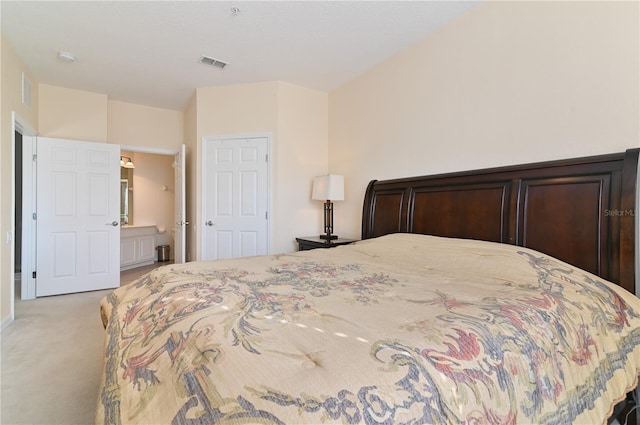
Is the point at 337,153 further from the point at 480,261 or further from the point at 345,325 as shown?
the point at 345,325

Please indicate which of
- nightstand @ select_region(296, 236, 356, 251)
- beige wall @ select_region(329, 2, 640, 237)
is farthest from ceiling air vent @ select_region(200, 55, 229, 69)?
nightstand @ select_region(296, 236, 356, 251)

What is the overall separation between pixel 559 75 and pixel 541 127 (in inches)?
12.7

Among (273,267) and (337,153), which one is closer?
(273,267)

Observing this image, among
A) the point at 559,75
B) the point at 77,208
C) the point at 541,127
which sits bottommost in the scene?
the point at 77,208

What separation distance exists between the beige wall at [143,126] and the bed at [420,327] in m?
3.80

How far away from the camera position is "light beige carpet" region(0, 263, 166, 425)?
1.65m

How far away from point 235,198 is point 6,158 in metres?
2.21

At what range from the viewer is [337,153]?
394 centimetres

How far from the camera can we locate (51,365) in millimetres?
2113

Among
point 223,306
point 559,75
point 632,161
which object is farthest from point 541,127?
point 223,306

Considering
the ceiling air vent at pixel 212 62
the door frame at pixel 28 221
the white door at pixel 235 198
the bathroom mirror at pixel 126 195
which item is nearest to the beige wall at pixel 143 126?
the door frame at pixel 28 221

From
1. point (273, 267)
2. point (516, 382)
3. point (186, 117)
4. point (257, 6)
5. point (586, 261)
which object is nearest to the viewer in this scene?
point (516, 382)

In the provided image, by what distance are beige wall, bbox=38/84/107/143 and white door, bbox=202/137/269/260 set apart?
1660 mm

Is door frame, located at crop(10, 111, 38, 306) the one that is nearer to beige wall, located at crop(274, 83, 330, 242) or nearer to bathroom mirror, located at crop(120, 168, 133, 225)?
bathroom mirror, located at crop(120, 168, 133, 225)
